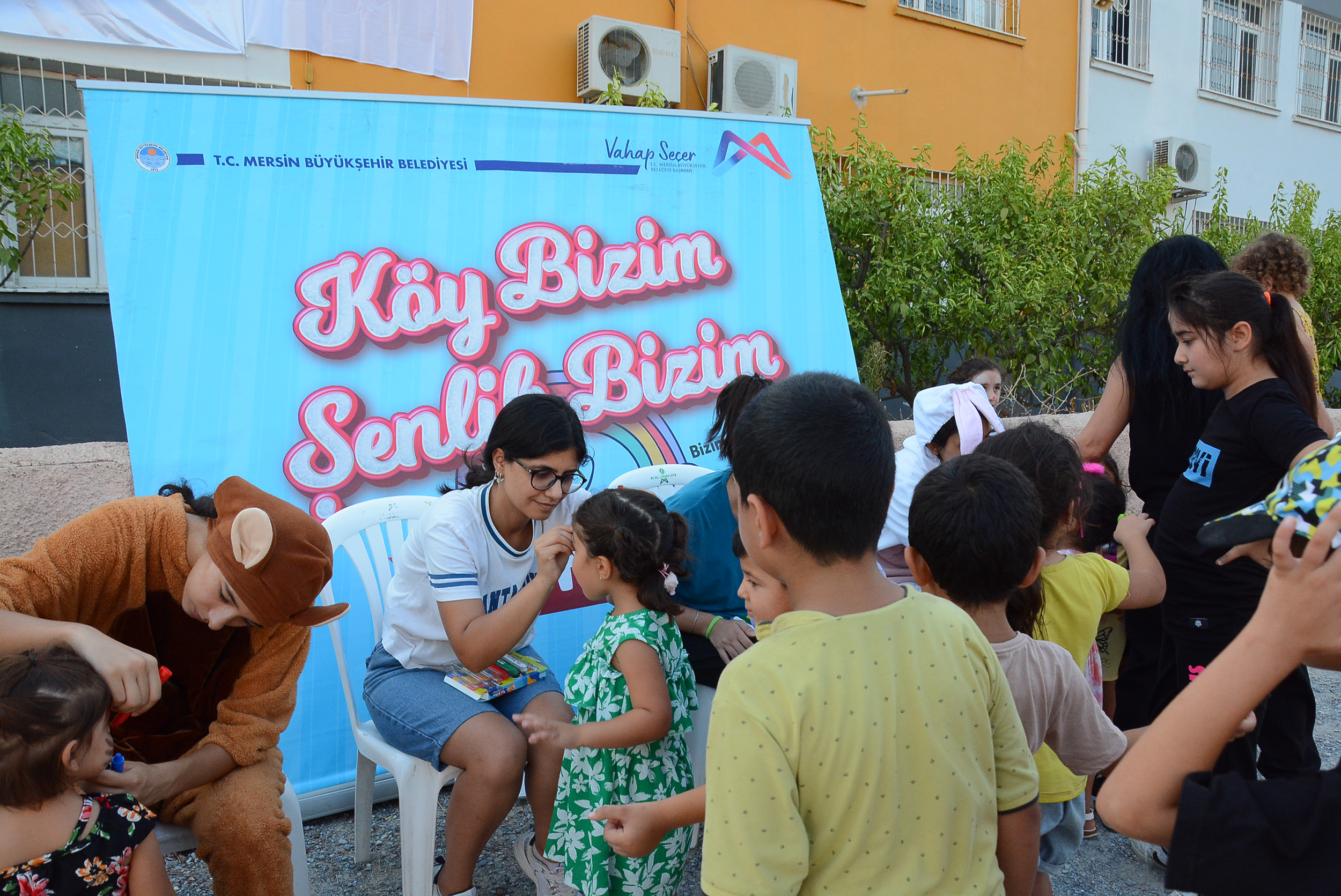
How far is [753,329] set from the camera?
3631 millimetres

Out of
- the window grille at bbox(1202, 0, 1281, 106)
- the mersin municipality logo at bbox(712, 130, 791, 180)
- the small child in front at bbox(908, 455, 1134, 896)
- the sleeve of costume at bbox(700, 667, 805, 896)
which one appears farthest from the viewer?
the window grille at bbox(1202, 0, 1281, 106)

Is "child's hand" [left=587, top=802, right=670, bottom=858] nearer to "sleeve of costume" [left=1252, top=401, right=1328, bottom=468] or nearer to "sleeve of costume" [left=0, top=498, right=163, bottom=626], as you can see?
"sleeve of costume" [left=0, top=498, right=163, bottom=626]

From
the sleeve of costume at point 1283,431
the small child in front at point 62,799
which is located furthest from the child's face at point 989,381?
the small child in front at point 62,799

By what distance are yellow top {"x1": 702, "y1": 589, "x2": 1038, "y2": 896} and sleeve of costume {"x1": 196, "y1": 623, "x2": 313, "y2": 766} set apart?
124 cm

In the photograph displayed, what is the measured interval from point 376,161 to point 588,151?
760mm

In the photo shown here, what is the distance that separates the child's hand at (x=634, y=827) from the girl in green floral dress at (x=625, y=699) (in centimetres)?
53

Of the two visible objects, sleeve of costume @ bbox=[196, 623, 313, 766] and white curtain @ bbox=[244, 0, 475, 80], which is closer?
sleeve of costume @ bbox=[196, 623, 313, 766]

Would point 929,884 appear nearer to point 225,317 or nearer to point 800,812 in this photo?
point 800,812

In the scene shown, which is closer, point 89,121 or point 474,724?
point 474,724

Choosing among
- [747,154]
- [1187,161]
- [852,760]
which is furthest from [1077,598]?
[1187,161]

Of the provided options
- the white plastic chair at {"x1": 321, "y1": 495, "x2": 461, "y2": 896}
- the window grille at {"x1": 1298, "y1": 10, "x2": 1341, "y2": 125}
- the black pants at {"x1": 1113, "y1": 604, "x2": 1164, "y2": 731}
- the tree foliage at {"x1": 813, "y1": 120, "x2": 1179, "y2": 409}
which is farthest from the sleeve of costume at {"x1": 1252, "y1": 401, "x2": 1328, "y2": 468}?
the window grille at {"x1": 1298, "y1": 10, "x2": 1341, "y2": 125}

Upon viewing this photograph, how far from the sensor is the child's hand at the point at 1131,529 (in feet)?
7.50

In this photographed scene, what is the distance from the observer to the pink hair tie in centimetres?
206

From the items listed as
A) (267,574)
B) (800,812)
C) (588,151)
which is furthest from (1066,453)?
(588,151)
